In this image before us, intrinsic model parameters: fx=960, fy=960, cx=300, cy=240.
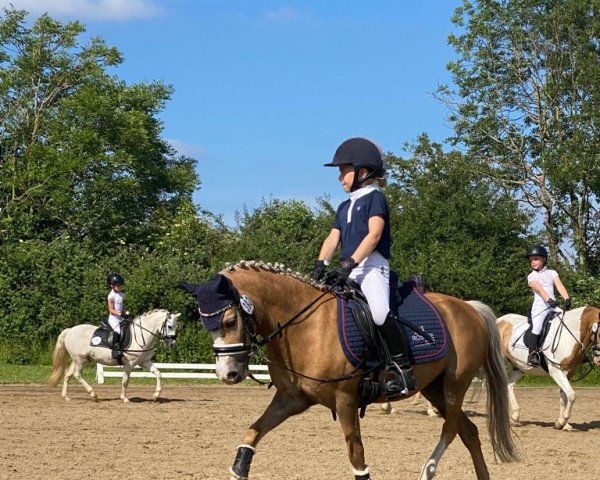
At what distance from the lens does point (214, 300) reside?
6906mm

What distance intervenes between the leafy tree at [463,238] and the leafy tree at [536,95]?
3.02m

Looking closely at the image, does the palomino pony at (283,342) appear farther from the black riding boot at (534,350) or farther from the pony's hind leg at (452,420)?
the black riding boot at (534,350)

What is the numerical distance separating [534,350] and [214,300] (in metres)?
10.2

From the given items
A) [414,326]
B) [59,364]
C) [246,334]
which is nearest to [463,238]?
[59,364]

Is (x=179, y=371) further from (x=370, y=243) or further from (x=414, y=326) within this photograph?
(x=370, y=243)

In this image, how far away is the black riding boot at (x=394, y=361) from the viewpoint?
7859mm

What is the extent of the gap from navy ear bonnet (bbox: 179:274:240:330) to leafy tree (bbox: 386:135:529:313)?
79.0 feet

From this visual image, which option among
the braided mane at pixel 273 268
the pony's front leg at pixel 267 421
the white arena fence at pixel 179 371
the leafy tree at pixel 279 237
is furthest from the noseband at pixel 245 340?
the leafy tree at pixel 279 237

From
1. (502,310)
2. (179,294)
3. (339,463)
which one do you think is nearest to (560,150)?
(502,310)

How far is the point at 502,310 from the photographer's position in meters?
30.6

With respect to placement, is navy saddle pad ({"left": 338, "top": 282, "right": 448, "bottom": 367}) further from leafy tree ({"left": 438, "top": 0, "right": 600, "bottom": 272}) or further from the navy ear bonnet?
leafy tree ({"left": 438, "top": 0, "right": 600, "bottom": 272})

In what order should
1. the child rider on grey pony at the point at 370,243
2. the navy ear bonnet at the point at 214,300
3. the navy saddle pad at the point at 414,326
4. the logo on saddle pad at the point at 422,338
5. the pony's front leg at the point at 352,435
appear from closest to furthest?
the navy ear bonnet at the point at 214,300, the pony's front leg at the point at 352,435, the navy saddle pad at the point at 414,326, the child rider on grey pony at the point at 370,243, the logo on saddle pad at the point at 422,338

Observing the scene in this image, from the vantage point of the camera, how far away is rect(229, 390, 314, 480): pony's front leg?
298 inches

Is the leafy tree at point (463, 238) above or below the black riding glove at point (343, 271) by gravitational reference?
above
